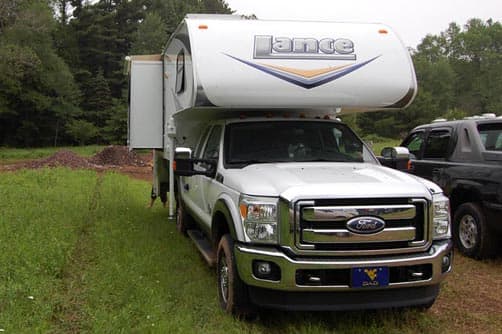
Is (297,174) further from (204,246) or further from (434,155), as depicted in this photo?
(434,155)

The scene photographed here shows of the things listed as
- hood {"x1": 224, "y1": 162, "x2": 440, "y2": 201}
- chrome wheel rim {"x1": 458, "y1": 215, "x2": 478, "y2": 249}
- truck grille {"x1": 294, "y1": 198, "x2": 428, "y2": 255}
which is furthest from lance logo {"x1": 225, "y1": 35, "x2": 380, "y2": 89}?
chrome wheel rim {"x1": 458, "y1": 215, "x2": 478, "y2": 249}

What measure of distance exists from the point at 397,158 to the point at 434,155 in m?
2.38

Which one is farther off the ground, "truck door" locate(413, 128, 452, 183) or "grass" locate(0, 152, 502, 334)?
"truck door" locate(413, 128, 452, 183)

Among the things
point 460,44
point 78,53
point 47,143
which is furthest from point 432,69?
point 47,143

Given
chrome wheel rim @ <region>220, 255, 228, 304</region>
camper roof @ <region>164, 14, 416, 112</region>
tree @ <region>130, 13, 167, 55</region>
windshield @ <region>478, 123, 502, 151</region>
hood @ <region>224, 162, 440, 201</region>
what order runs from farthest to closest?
1. tree @ <region>130, 13, 167, 55</region>
2. windshield @ <region>478, 123, 502, 151</region>
3. camper roof @ <region>164, 14, 416, 112</region>
4. chrome wheel rim @ <region>220, 255, 228, 304</region>
5. hood @ <region>224, 162, 440, 201</region>

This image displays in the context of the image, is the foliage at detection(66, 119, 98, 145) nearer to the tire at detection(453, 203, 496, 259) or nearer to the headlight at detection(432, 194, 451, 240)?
the tire at detection(453, 203, 496, 259)

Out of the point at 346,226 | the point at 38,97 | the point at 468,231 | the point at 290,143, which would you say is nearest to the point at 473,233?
the point at 468,231

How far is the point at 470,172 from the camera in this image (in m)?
7.02

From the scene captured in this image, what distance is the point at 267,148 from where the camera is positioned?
232 inches

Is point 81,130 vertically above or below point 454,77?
below

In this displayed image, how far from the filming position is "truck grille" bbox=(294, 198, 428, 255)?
14.0ft

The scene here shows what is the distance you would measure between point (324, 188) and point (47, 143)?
50.4 m

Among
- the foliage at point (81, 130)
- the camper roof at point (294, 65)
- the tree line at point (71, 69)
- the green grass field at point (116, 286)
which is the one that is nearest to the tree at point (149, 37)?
the tree line at point (71, 69)

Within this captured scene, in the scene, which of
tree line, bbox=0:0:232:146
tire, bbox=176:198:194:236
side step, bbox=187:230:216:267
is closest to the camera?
side step, bbox=187:230:216:267
